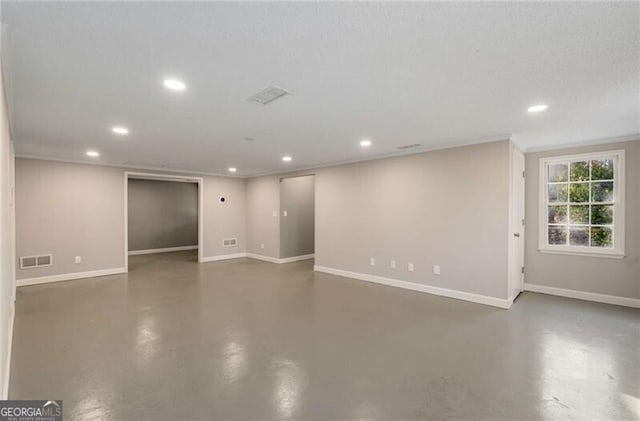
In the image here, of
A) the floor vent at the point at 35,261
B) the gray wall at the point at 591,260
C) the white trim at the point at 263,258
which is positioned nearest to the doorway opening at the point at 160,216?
the white trim at the point at 263,258

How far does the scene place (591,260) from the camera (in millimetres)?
4379

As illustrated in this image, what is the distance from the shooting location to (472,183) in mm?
4375

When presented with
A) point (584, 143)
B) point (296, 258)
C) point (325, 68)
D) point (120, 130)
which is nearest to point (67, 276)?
point (120, 130)

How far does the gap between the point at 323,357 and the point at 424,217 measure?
9.95 feet

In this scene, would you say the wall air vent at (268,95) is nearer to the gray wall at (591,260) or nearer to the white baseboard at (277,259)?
the gray wall at (591,260)

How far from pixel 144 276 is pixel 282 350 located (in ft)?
14.9

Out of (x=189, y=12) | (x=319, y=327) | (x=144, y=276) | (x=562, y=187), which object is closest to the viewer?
(x=189, y=12)

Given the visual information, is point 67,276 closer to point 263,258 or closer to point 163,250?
point 163,250

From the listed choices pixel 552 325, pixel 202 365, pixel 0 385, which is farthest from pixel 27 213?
pixel 552 325

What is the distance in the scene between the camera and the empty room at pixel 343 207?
68.5 inches

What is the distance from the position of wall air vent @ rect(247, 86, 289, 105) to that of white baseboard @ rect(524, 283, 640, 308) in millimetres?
5047

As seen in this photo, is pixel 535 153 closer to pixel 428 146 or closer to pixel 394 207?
pixel 428 146

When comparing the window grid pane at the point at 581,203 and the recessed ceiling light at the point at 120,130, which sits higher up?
the recessed ceiling light at the point at 120,130

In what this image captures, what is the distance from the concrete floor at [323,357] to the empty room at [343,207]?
2 cm
